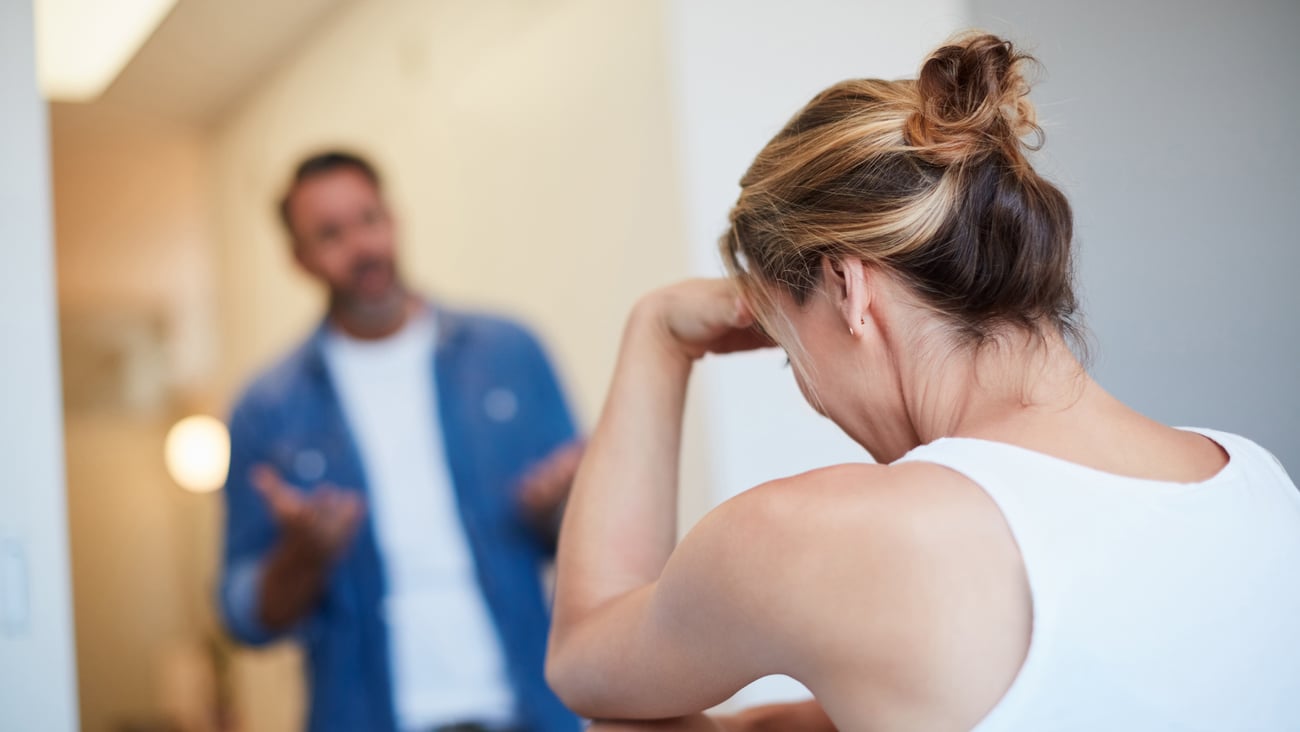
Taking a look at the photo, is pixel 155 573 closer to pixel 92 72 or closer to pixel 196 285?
pixel 196 285

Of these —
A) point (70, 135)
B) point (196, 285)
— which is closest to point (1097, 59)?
point (70, 135)

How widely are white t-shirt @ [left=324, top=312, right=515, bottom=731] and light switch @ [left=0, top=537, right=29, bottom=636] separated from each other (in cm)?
116

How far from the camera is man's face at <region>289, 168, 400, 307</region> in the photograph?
2383 mm

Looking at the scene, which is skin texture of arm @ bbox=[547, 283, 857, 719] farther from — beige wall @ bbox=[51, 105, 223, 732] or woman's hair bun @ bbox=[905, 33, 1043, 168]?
beige wall @ bbox=[51, 105, 223, 732]

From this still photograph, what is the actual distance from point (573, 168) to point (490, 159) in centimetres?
37

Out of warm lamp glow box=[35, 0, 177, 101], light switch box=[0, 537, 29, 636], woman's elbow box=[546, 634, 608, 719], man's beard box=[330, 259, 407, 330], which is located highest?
warm lamp glow box=[35, 0, 177, 101]

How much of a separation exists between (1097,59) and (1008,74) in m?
0.91

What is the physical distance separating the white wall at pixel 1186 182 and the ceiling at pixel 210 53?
1.97 m

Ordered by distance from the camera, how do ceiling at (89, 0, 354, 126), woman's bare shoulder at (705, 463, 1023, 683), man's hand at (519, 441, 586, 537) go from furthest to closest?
ceiling at (89, 0, 354, 126), man's hand at (519, 441, 586, 537), woman's bare shoulder at (705, 463, 1023, 683)

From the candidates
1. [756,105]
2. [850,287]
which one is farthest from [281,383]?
[850,287]

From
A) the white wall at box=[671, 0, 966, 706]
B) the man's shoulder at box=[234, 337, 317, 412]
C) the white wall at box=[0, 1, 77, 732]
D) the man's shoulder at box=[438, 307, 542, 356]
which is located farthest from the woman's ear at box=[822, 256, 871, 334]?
the man's shoulder at box=[234, 337, 317, 412]

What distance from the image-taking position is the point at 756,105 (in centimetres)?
180

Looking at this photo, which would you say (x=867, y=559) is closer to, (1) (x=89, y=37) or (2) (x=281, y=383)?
(2) (x=281, y=383)

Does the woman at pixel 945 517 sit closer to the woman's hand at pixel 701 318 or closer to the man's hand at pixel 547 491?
the woman's hand at pixel 701 318
